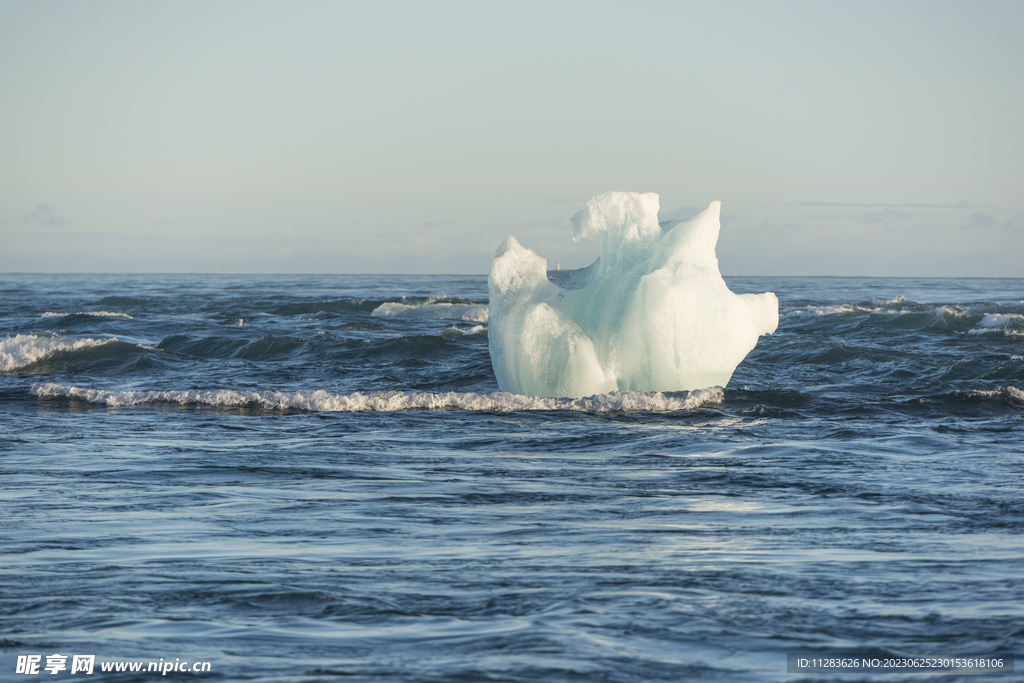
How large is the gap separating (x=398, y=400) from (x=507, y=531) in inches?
249

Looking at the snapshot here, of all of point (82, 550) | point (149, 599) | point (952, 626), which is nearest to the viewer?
point (952, 626)

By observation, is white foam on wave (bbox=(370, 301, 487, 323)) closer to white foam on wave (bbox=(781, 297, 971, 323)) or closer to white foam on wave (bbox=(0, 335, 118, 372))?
white foam on wave (bbox=(781, 297, 971, 323))

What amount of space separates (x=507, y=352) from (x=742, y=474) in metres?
4.51

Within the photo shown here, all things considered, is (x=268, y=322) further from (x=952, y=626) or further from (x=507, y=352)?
(x=952, y=626)

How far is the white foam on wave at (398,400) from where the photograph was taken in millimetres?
10578

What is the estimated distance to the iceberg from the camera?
34.0 feet

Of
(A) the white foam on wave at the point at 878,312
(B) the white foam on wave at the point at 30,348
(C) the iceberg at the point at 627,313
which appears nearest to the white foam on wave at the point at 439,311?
(A) the white foam on wave at the point at 878,312

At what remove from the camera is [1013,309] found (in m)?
31.0

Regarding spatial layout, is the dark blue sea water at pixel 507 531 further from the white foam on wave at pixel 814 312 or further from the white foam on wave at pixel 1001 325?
the white foam on wave at pixel 814 312

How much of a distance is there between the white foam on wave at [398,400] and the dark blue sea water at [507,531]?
0.15 ft

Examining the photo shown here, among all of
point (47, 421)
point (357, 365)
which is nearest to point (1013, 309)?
point (357, 365)

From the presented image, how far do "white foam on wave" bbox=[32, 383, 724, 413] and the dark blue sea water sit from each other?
1.8 inches

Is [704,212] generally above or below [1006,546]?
above

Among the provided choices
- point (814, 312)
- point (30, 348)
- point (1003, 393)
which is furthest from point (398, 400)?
point (814, 312)
